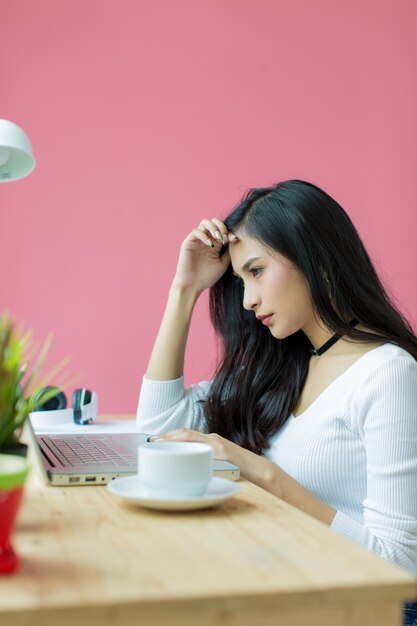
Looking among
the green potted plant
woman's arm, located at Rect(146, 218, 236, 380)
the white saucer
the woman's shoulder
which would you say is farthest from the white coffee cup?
woman's arm, located at Rect(146, 218, 236, 380)

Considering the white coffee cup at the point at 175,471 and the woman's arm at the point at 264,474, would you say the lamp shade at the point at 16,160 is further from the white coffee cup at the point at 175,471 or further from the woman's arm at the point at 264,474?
the white coffee cup at the point at 175,471

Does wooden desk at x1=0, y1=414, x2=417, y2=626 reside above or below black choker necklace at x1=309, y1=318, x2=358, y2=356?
below

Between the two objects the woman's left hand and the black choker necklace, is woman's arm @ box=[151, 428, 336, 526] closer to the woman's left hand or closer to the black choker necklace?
the woman's left hand

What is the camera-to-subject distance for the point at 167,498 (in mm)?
857

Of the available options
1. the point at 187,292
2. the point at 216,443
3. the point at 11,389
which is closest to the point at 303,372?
the point at 187,292

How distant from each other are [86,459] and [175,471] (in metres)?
0.32

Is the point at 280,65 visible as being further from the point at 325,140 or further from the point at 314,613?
the point at 314,613

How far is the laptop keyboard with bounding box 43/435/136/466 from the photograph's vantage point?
1138 millimetres

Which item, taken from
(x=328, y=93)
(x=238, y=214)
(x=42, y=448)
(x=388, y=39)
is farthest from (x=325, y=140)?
(x=42, y=448)

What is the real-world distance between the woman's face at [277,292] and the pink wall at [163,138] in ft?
4.30

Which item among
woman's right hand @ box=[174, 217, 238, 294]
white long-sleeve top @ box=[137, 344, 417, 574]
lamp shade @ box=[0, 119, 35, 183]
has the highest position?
lamp shade @ box=[0, 119, 35, 183]

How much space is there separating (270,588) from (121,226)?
2.35 metres

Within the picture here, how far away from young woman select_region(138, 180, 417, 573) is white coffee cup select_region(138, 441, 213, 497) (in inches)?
11.7

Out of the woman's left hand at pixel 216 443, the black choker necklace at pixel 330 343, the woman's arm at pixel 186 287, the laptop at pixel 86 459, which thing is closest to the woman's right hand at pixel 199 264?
the woman's arm at pixel 186 287
